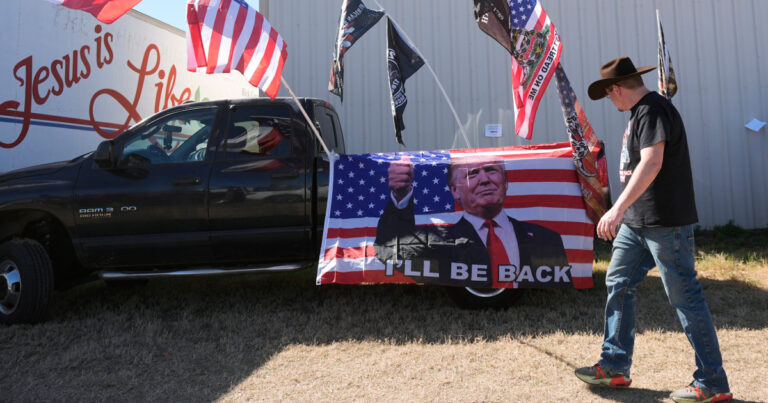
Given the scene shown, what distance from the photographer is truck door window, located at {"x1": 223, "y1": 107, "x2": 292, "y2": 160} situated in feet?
15.5

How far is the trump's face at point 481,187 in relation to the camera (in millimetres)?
4344

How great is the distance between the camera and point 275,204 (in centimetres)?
458

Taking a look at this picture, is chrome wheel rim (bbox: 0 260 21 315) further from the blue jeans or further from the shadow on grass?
the blue jeans

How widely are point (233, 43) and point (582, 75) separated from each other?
5512 mm

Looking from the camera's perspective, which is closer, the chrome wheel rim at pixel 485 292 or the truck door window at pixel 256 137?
the chrome wheel rim at pixel 485 292

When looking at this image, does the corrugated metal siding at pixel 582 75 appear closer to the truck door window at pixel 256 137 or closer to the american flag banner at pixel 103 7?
the truck door window at pixel 256 137

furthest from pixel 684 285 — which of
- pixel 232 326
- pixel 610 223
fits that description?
pixel 232 326

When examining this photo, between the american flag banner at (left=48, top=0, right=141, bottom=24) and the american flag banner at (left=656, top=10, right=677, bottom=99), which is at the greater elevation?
the american flag banner at (left=48, top=0, right=141, bottom=24)

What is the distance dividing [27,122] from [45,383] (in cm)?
462

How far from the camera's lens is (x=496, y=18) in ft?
14.9

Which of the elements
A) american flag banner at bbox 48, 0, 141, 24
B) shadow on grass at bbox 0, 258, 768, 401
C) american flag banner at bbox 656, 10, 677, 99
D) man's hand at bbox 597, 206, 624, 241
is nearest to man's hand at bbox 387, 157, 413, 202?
shadow on grass at bbox 0, 258, 768, 401

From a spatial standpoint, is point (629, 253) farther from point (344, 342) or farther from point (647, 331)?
point (344, 342)

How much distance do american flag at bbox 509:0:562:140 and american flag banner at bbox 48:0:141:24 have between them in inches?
124

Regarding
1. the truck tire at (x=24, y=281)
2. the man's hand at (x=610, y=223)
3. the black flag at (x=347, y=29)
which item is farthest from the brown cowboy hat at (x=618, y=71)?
the truck tire at (x=24, y=281)
